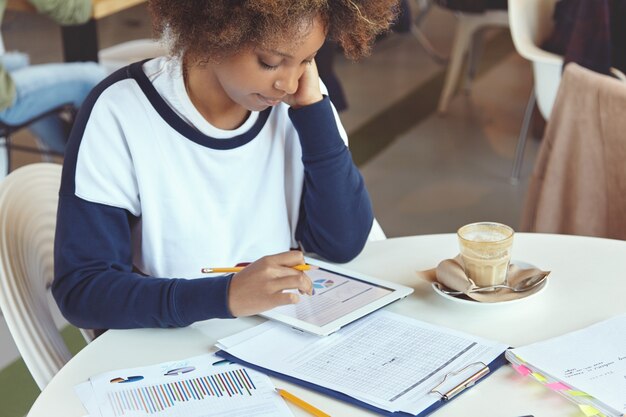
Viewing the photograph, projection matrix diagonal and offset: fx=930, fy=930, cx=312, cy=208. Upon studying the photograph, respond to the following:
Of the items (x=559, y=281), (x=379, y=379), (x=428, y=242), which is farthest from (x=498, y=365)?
(x=428, y=242)

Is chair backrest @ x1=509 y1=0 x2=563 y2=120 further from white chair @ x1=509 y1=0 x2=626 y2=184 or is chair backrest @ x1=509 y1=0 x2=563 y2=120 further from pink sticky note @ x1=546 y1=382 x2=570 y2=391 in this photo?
pink sticky note @ x1=546 y1=382 x2=570 y2=391

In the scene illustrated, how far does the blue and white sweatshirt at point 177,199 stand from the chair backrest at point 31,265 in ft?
0.20

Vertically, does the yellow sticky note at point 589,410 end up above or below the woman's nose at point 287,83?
below

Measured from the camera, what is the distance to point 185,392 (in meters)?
1.08

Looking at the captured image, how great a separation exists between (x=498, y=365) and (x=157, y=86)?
2.16 feet

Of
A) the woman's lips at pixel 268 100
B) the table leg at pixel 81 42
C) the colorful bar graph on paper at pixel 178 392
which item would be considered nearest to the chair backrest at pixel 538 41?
the table leg at pixel 81 42

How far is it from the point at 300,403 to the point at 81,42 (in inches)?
114

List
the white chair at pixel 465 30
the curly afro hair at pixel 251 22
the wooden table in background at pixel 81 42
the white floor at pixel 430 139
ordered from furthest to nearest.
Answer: the white chair at pixel 465 30 → the wooden table in background at pixel 81 42 → the white floor at pixel 430 139 → the curly afro hair at pixel 251 22

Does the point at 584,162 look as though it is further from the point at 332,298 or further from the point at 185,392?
the point at 185,392

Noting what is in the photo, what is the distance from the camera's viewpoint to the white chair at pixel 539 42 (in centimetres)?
310

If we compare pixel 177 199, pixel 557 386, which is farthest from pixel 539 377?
pixel 177 199

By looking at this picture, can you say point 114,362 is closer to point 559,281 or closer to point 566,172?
point 559,281

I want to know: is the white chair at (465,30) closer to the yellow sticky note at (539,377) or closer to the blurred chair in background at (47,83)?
the blurred chair in background at (47,83)

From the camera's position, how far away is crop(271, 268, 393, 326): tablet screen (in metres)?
1.24
